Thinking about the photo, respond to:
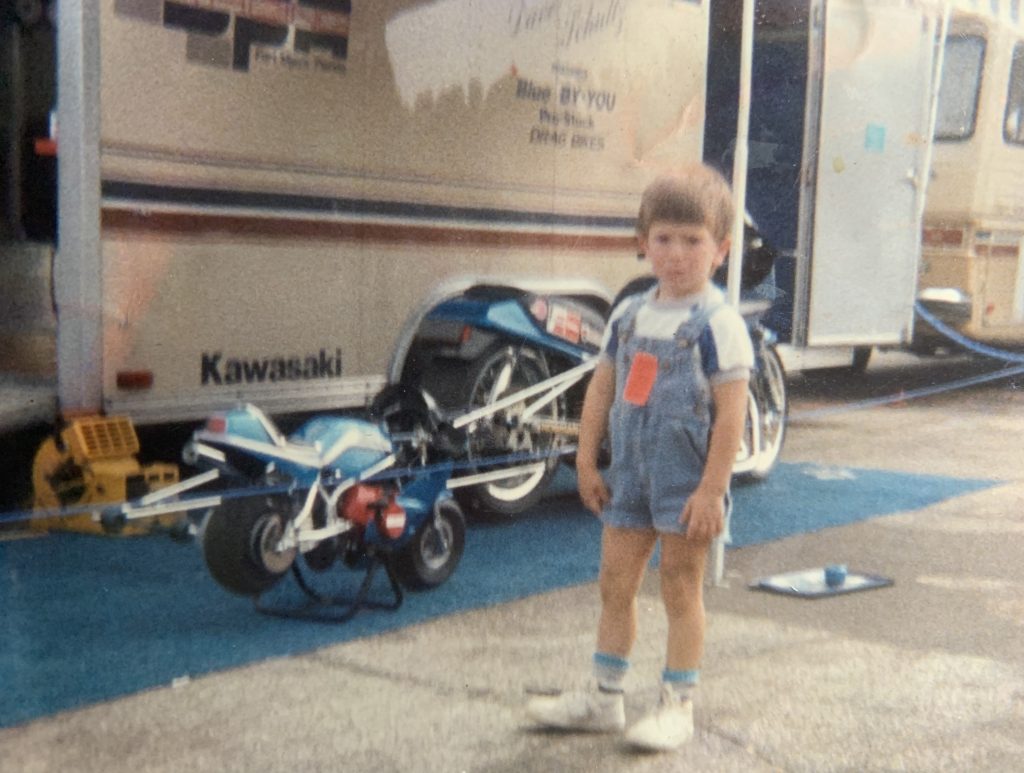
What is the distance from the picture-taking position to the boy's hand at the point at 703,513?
3703mm

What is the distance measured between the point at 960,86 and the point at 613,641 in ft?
31.7

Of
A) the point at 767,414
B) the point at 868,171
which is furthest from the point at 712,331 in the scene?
the point at 868,171

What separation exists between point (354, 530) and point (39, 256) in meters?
2.37

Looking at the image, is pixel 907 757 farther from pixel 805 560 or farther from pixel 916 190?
pixel 916 190

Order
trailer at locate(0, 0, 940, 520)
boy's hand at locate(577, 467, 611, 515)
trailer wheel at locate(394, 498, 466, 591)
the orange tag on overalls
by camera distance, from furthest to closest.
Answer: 1. trailer wheel at locate(394, 498, 466, 591)
2. trailer at locate(0, 0, 940, 520)
3. boy's hand at locate(577, 467, 611, 515)
4. the orange tag on overalls

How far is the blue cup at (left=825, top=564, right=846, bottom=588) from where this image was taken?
5.57 metres

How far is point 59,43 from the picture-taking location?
4.98 meters

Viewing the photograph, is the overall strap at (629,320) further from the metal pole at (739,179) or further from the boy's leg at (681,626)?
the metal pole at (739,179)

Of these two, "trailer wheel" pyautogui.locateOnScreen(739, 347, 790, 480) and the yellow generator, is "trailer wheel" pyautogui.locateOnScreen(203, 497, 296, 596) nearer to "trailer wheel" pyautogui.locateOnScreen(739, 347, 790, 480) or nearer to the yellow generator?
the yellow generator

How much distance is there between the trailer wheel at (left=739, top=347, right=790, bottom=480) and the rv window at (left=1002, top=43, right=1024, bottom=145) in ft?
18.6

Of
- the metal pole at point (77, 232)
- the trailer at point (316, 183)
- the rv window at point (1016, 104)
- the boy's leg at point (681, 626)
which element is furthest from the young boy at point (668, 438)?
the rv window at point (1016, 104)

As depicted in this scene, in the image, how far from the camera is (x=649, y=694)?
4332 millimetres

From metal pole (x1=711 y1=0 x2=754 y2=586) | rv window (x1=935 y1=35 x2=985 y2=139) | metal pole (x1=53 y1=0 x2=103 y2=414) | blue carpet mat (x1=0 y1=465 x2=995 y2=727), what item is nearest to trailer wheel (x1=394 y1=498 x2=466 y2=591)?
blue carpet mat (x1=0 y1=465 x2=995 y2=727)

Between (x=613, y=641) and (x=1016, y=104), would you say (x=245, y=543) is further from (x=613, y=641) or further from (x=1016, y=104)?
(x=1016, y=104)
